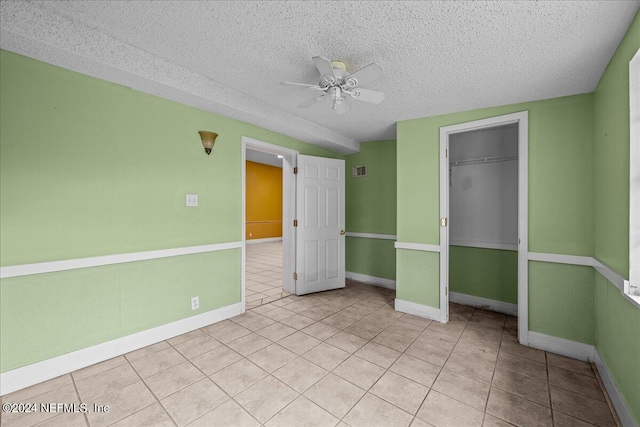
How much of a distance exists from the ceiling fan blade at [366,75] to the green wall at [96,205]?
1.73 metres

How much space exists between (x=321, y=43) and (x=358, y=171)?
3.09 metres

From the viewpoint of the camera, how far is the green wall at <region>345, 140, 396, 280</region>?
14.6 ft

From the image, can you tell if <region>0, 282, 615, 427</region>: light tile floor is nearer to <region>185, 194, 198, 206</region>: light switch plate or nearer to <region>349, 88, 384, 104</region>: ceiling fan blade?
<region>185, 194, 198, 206</region>: light switch plate

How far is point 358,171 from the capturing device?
189 inches

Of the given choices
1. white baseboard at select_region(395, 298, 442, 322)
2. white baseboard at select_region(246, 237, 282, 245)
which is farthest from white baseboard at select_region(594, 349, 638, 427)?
white baseboard at select_region(246, 237, 282, 245)

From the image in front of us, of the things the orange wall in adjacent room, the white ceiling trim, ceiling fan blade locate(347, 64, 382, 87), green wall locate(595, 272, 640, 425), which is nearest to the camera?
green wall locate(595, 272, 640, 425)

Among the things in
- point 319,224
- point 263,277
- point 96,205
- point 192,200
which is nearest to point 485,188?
point 319,224

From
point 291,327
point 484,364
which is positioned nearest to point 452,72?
point 484,364

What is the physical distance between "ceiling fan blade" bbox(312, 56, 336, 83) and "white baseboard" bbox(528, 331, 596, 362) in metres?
3.02

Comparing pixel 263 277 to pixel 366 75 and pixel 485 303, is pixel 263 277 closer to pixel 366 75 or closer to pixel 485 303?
pixel 485 303

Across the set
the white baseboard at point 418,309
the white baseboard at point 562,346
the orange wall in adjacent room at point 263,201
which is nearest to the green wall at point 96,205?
the white baseboard at point 418,309

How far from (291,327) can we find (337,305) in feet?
2.88

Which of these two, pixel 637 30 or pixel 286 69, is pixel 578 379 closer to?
pixel 637 30

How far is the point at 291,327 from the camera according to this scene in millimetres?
2889
